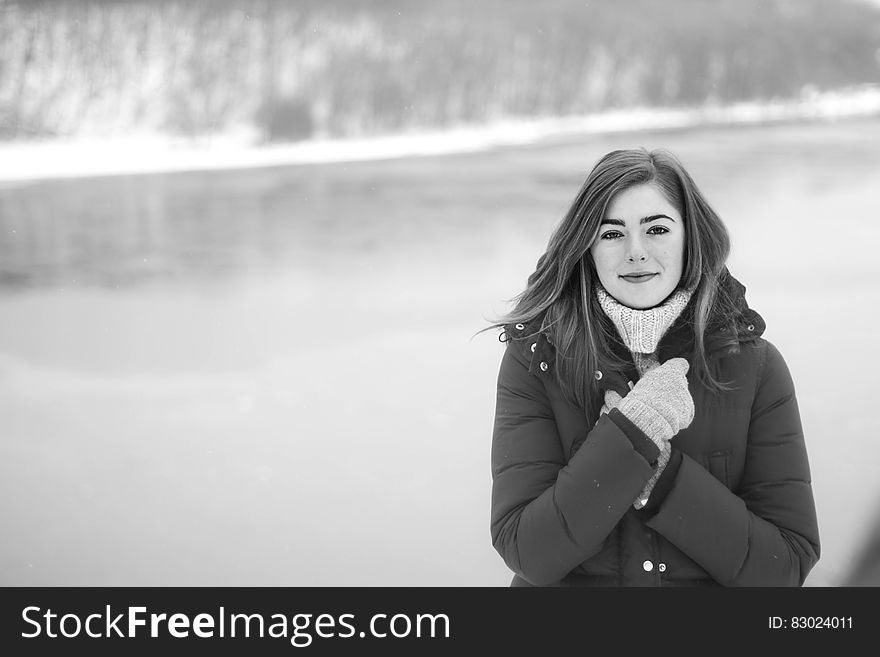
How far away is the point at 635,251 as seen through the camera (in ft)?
3.97

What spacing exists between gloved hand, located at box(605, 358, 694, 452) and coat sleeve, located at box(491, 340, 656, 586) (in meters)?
0.04

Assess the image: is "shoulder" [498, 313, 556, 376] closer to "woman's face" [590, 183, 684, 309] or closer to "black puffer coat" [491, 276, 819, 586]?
"black puffer coat" [491, 276, 819, 586]

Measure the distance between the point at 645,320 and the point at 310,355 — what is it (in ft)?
3.39

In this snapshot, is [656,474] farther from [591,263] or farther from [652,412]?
[591,263]

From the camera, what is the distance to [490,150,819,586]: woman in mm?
1129

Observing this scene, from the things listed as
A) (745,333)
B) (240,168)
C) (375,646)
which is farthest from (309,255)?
(745,333)

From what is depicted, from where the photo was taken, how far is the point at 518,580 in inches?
51.4

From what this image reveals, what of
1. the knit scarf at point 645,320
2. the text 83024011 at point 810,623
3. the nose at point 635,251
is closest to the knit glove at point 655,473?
the knit scarf at point 645,320

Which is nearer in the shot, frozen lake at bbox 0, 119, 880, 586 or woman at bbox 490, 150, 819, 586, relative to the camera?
woman at bbox 490, 150, 819, 586

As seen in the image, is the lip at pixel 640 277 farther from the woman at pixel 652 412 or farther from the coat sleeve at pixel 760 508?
the coat sleeve at pixel 760 508

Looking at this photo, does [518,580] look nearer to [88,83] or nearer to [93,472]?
[93,472]

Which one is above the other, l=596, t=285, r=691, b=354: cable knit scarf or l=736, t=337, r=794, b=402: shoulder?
l=596, t=285, r=691, b=354: cable knit scarf

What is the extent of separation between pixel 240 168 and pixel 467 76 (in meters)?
0.66

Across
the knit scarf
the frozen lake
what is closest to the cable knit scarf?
the knit scarf
